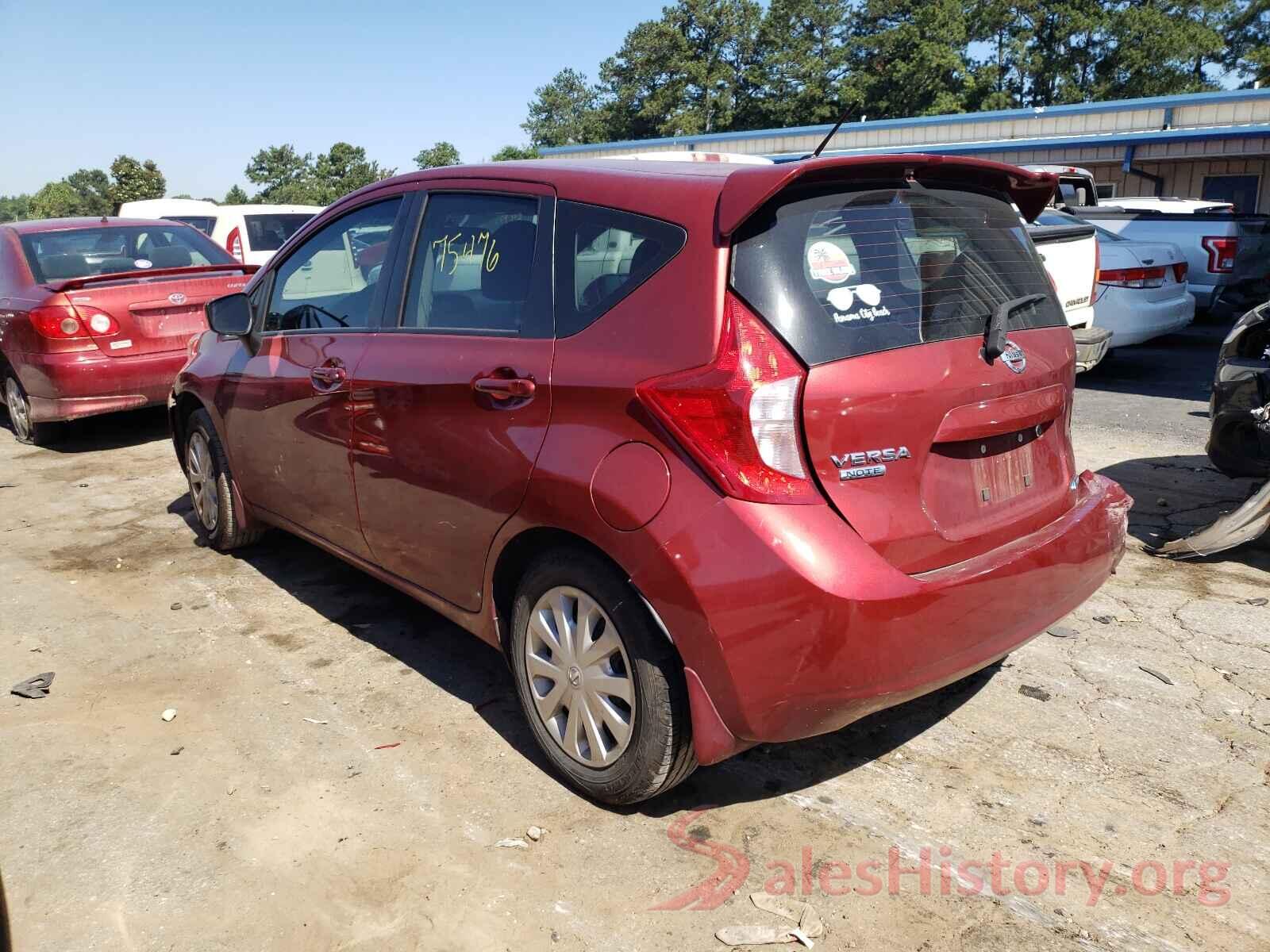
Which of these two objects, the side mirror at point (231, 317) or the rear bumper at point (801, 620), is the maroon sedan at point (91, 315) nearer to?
the side mirror at point (231, 317)

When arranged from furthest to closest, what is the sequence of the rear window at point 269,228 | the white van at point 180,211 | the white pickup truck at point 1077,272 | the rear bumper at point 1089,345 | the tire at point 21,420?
the white van at point 180,211, the rear window at point 269,228, the tire at point 21,420, the white pickup truck at point 1077,272, the rear bumper at point 1089,345

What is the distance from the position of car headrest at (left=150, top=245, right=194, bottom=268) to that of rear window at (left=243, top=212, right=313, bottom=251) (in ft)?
16.8

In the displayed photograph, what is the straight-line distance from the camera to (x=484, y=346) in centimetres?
317

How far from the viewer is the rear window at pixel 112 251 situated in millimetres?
7852

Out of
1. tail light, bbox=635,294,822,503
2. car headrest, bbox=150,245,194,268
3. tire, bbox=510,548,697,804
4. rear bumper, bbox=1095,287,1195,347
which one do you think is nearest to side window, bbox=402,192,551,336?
tail light, bbox=635,294,822,503

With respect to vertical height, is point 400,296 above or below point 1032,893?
above

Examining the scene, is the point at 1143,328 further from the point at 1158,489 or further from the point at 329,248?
the point at 329,248

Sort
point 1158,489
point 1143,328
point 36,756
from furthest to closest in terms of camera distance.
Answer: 1. point 1143,328
2. point 1158,489
3. point 36,756

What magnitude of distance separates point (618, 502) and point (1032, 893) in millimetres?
1455

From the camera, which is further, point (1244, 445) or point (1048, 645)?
point (1244, 445)

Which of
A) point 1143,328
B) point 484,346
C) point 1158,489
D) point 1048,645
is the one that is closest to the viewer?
point 484,346

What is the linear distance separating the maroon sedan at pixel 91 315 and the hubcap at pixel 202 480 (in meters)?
2.31

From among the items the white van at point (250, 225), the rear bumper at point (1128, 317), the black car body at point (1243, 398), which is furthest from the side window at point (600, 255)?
the white van at point (250, 225)

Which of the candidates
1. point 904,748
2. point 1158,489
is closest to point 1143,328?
point 1158,489
